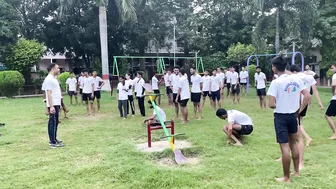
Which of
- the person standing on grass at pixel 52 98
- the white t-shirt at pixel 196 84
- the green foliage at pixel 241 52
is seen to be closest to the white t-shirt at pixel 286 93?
the person standing on grass at pixel 52 98

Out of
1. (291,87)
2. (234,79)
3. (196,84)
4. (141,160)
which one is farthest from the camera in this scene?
(234,79)

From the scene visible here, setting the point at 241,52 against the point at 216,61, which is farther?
the point at 216,61

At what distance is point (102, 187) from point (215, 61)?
2554cm

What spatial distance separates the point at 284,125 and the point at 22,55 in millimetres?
19732

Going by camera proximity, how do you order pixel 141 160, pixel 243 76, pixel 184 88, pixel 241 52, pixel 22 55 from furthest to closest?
pixel 241 52
pixel 22 55
pixel 243 76
pixel 184 88
pixel 141 160

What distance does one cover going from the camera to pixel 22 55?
2070cm

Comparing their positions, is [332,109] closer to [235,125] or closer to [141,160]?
[235,125]

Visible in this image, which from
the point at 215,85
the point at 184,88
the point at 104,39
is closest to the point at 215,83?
the point at 215,85

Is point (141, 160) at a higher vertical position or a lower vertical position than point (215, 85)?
lower

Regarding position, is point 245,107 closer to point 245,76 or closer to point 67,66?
point 245,76

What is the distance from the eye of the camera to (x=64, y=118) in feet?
34.7

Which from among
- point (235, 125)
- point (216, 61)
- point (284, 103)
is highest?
point (216, 61)

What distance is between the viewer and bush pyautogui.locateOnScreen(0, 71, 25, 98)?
1855 cm

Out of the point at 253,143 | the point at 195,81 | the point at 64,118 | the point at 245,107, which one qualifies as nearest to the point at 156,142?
the point at 253,143
